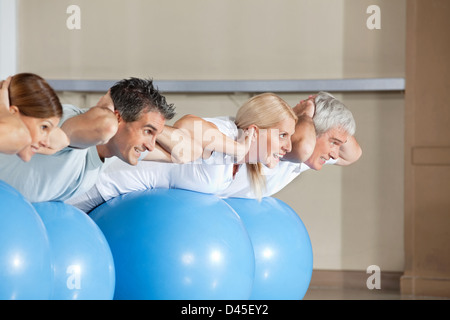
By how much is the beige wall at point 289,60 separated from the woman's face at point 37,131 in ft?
11.4

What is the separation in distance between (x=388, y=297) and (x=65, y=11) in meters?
3.40

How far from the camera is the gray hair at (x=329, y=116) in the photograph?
2680 mm

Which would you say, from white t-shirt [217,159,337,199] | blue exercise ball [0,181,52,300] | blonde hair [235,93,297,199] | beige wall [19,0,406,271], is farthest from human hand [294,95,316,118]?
beige wall [19,0,406,271]

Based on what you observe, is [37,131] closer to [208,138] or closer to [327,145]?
[208,138]

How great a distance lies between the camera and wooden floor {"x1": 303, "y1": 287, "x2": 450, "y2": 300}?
4414 millimetres

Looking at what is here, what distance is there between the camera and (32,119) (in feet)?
5.06

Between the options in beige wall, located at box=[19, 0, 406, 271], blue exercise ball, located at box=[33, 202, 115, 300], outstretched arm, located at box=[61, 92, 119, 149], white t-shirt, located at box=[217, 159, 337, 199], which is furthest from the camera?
beige wall, located at box=[19, 0, 406, 271]

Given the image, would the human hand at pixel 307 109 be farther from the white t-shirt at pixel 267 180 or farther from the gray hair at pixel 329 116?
the white t-shirt at pixel 267 180

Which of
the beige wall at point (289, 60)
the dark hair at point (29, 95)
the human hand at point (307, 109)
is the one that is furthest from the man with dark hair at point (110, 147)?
the beige wall at point (289, 60)

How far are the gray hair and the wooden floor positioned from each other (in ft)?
6.52

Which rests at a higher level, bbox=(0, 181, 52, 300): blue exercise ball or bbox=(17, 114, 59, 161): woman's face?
bbox=(17, 114, 59, 161): woman's face

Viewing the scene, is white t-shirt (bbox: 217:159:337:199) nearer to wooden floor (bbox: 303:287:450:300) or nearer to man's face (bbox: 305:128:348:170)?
man's face (bbox: 305:128:348:170)
